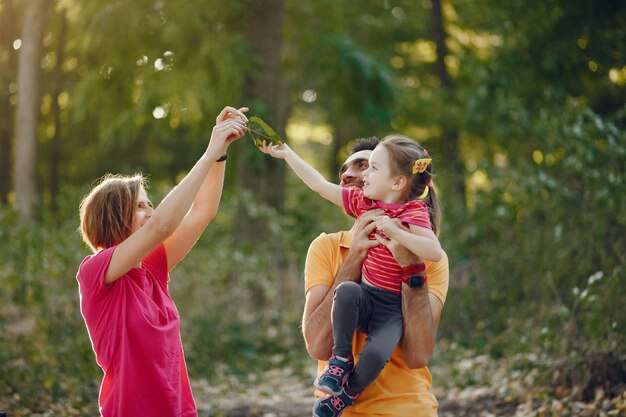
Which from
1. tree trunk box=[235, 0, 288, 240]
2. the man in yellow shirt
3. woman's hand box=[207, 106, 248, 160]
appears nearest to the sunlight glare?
tree trunk box=[235, 0, 288, 240]

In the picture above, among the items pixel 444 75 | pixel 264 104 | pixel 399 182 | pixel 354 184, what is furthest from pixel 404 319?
pixel 444 75

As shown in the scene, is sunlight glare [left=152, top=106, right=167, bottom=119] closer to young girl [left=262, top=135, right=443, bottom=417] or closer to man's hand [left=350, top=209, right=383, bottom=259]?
young girl [left=262, top=135, right=443, bottom=417]

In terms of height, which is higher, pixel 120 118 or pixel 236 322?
pixel 120 118

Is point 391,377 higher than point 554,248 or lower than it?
lower

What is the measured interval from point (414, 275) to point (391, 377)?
1.37 ft

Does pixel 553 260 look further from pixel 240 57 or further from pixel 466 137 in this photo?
pixel 466 137

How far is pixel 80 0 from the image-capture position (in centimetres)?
1072

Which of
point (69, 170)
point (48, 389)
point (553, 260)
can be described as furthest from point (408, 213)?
point (69, 170)

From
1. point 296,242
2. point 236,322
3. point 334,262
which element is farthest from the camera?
point 296,242

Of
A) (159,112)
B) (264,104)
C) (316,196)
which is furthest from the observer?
(316,196)

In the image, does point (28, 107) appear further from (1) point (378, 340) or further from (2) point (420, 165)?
(1) point (378, 340)

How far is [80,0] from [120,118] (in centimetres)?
155

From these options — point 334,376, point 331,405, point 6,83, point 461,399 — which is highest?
point 6,83

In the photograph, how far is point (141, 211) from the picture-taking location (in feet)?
11.1
